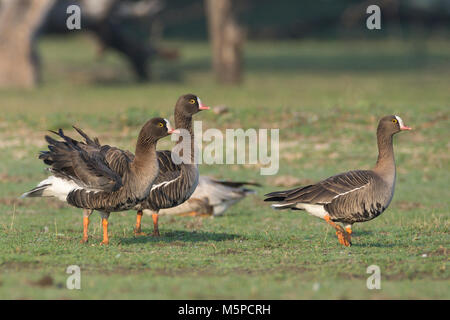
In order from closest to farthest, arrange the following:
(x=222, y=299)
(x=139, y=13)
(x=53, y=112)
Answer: (x=222, y=299)
(x=53, y=112)
(x=139, y=13)

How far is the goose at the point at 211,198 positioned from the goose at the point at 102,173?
369 cm

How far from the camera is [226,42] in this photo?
3450 cm

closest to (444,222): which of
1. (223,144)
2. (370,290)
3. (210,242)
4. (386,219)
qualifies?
(386,219)

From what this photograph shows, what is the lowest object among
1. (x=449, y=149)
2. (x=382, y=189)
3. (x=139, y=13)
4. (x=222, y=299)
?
(x=222, y=299)

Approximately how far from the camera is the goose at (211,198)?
1420cm

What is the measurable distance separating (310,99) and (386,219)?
1372 cm

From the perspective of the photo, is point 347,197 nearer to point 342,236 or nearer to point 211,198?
point 342,236

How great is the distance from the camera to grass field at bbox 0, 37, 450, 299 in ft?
28.2

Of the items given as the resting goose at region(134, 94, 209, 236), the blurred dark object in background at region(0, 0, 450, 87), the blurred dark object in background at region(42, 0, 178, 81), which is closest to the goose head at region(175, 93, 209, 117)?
the resting goose at region(134, 94, 209, 236)

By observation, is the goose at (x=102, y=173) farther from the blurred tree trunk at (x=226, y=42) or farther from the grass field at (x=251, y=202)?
the blurred tree trunk at (x=226, y=42)

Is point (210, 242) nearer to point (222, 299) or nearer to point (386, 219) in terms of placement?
point (222, 299)

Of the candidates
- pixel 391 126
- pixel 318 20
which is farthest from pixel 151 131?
pixel 318 20

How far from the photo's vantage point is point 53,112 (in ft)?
75.6

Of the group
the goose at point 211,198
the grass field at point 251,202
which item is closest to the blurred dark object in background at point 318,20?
the grass field at point 251,202
